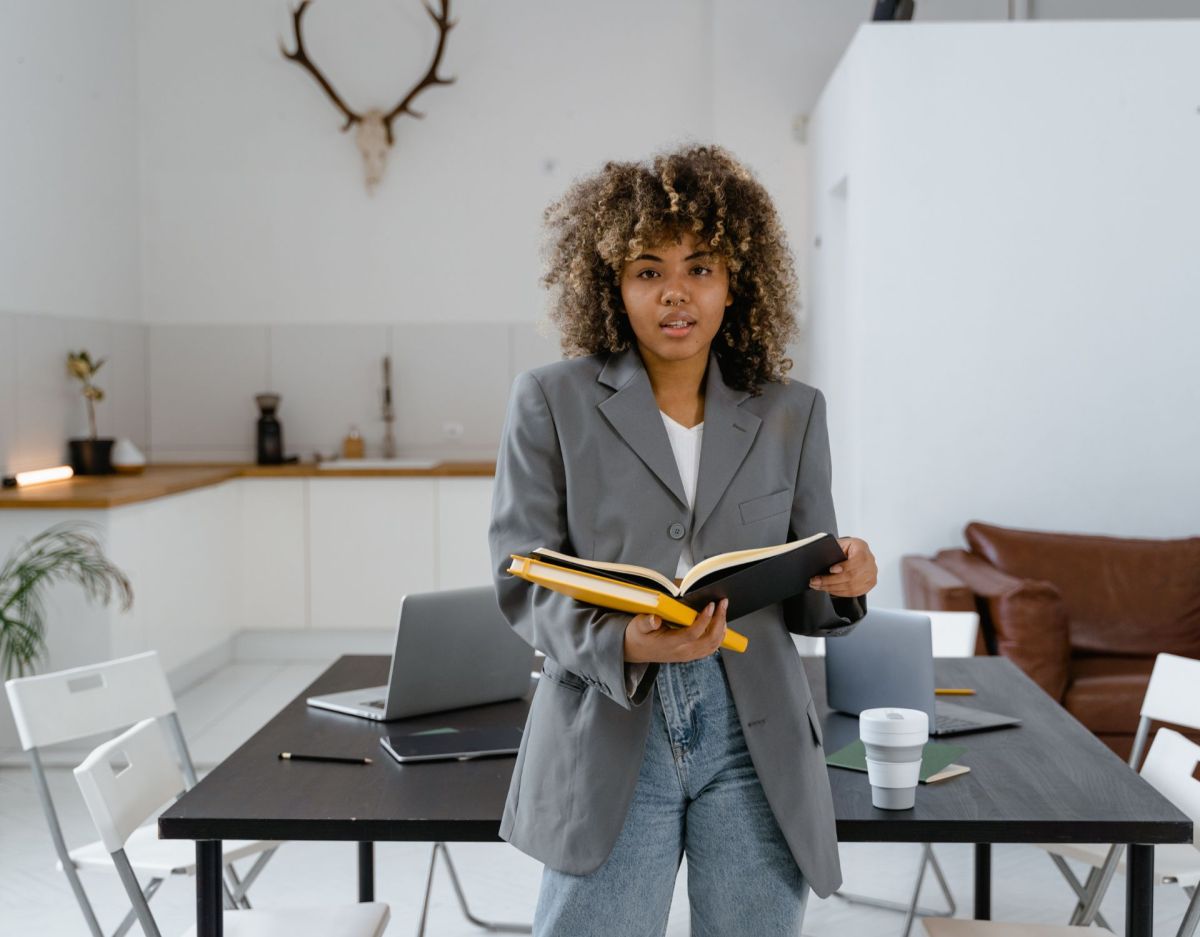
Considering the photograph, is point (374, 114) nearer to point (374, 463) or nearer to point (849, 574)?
point (374, 463)

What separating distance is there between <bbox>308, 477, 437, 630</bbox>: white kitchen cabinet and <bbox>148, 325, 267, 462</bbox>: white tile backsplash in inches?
32.7

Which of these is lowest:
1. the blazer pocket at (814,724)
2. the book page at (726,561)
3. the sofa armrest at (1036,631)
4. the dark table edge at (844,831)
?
the sofa armrest at (1036,631)

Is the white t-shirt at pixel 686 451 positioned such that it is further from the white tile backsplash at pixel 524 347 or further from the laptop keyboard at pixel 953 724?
the white tile backsplash at pixel 524 347

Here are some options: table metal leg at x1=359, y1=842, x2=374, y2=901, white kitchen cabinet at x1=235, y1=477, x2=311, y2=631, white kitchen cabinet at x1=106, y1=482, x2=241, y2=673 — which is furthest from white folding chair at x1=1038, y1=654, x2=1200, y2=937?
white kitchen cabinet at x1=235, y1=477, x2=311, y2=631

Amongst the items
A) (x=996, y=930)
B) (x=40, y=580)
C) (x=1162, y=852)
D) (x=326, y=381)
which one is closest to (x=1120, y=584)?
(x=1162, y=852)

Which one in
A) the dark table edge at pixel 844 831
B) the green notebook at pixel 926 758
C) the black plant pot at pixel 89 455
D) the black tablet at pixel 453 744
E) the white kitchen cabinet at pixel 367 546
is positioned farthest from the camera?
the white kitchen cabinet at pixel 367 546

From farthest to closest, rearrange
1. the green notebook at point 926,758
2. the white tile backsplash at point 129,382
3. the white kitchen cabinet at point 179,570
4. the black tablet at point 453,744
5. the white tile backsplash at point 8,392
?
the white tile backsplash at point 129,382
the white tile backsplash at point 8,392
the white kitchen cabinet at point 179,570
the black tablet at point 453,744
the green notebook at point 926,758

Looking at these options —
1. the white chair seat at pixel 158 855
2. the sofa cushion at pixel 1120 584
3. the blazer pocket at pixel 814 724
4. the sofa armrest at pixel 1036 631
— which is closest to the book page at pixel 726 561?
the blazer pocket at pixel 814 724

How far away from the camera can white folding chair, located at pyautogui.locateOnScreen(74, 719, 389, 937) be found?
6.30 feet

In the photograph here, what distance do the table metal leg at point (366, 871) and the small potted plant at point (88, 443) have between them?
321 cm

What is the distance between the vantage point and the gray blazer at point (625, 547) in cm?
142

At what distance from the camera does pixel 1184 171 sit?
14.9ft

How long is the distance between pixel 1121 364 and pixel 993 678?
8.22 feet

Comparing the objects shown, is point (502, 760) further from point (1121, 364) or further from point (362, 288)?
point (362, 288)
